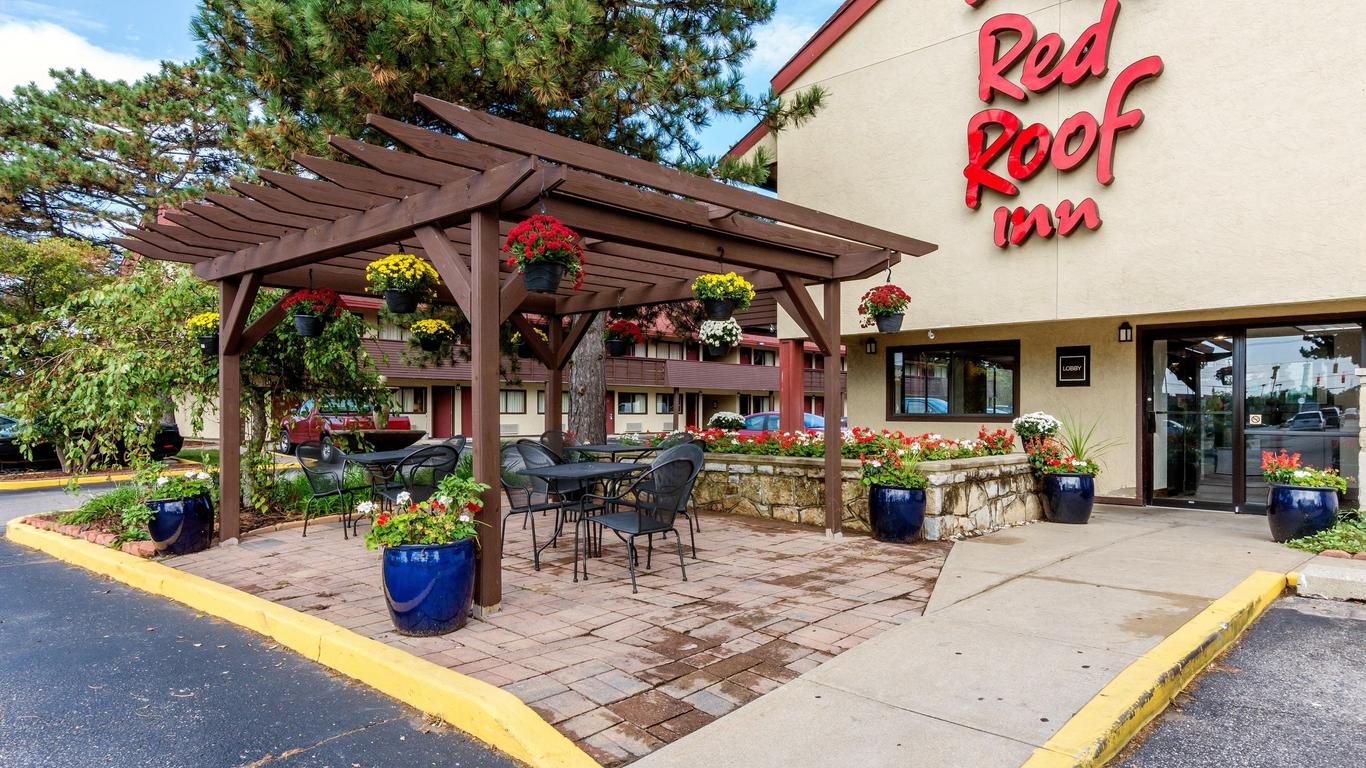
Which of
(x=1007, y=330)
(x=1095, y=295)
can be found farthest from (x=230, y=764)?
(x=1007, y=330)

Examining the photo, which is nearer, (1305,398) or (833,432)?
(833,432)

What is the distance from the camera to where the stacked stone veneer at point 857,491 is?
7004 mm

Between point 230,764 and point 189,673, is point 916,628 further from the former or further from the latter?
point 189,673

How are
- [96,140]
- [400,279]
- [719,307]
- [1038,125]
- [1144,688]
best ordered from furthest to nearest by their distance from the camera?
[96,140], [1038,125], [719,307], [400,279], [1144,688]

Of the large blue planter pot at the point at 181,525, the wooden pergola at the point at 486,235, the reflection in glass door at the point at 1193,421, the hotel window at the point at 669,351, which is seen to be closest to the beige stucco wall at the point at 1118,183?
the reflection in glass door at the point at 1193,421

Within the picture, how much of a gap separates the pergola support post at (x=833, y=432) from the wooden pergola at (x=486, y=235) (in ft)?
0.05

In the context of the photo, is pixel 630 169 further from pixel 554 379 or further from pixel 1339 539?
pixel 1339 539

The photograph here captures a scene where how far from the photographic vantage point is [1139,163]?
8.34 meters

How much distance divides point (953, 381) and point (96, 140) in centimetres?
2191

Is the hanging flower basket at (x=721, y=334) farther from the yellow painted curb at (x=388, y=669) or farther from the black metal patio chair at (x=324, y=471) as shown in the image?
the yellow painted curb at (x=388, y=669)

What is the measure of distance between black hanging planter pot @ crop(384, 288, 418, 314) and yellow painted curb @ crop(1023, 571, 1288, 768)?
192 inches

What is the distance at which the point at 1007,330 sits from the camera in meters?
10.4

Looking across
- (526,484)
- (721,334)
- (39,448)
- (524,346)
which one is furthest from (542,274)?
(39,448)

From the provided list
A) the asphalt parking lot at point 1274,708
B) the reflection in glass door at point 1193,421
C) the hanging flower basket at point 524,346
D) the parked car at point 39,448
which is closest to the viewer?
the asphalt parking lot at point 1274,708
